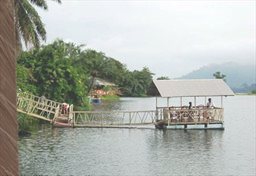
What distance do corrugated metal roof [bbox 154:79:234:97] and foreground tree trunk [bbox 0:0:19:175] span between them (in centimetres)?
2898

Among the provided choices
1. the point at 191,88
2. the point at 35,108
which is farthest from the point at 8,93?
the point at 35,108

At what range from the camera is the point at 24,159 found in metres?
18.4

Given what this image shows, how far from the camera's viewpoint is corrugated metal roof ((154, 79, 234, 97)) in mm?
30469

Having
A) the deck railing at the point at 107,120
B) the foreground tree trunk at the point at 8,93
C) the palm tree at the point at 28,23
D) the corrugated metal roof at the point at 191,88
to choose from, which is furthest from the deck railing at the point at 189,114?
the foreground tree trunk at the point at 8,93

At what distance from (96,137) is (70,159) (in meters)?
7.41

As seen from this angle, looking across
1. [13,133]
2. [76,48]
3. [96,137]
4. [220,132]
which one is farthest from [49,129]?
[76,48]

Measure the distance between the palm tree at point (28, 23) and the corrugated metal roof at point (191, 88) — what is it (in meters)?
11.0

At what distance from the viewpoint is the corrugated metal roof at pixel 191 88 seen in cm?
3047

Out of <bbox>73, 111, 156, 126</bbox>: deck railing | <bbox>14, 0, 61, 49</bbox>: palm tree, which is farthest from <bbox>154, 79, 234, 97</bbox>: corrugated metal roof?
<bbox>14, 0, 61, 49</bbox>: palm tree

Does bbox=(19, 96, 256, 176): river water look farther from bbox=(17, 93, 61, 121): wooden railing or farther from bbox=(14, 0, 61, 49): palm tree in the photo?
bbox=(14, 0, 61, 49): palm tree

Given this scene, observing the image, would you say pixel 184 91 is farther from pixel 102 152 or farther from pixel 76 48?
pixel 76 48

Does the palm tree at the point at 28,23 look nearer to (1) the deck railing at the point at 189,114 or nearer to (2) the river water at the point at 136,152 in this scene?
(2) the river water at the point at 136,152

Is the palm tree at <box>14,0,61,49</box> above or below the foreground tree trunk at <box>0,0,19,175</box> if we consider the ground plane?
above

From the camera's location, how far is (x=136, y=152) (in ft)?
68.4
